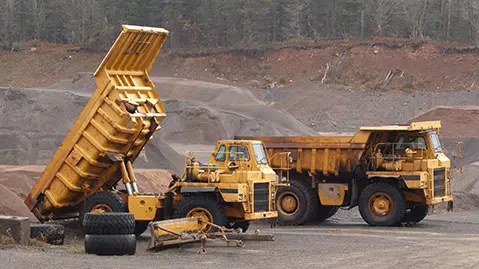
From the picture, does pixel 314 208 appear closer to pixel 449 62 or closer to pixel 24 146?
pixel 24 146

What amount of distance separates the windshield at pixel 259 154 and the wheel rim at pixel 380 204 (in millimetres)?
5038

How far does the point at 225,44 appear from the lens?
267ft

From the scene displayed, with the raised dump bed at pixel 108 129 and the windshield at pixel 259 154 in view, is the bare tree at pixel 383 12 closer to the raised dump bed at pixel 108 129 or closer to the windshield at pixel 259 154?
the windshield at pixel 259 154

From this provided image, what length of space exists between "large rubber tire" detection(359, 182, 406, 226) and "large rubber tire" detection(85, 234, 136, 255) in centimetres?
992

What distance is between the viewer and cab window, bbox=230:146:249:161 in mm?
20672

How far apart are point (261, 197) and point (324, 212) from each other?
6133mm

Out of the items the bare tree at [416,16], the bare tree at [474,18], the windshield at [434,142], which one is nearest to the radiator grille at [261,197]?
the windshield at [434,142]

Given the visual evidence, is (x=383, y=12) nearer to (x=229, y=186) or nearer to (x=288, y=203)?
(x=288, y=203)

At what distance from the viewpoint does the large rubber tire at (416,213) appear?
25.6 metres

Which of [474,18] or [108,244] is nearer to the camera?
[108,244]

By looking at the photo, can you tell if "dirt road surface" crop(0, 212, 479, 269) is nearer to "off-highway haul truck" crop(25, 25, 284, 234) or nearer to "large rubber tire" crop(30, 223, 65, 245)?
"large rubber tire" crop(30, 223, 65, 245)

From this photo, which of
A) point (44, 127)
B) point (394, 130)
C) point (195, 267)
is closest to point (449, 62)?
point (44, 127)

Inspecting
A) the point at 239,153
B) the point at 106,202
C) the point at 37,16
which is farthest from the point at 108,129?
the point at 37,16

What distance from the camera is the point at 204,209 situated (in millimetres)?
20047
